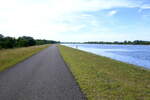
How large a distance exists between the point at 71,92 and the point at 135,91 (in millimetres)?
2494

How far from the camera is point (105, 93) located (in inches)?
199

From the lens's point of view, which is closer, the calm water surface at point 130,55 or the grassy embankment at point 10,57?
the grassy embankment at point 10,57

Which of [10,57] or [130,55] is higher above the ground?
[10,57]

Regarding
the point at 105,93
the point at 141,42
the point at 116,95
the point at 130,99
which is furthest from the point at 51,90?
the point at 141,42

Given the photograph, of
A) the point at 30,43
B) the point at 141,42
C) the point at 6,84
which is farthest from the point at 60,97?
the point at 141,42

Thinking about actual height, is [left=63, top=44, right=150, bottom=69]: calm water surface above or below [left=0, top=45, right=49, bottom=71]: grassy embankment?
below

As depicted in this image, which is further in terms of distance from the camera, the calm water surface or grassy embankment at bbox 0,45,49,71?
the calm water surface

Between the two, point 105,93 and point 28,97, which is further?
point 105,93

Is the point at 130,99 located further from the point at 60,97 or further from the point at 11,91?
the point at 11,91

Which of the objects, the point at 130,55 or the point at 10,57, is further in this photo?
the point at 130,55

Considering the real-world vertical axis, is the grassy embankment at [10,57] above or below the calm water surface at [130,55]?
above

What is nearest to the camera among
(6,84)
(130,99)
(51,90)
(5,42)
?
(130,99)

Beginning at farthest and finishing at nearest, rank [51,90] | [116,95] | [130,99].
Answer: [51,90] < [116,95] < [130,99]

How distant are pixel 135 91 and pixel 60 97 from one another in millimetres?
2935
